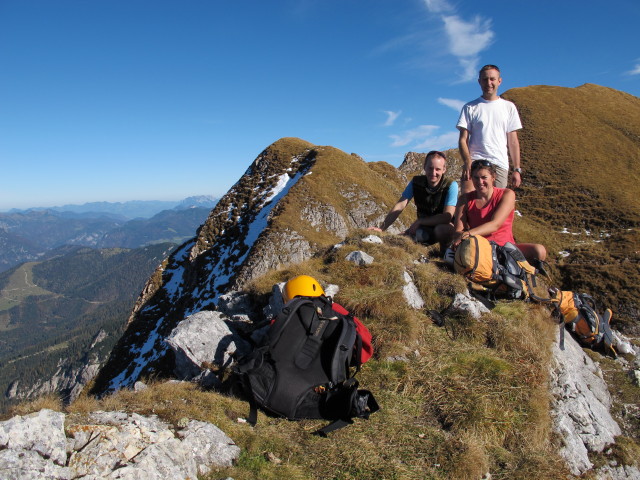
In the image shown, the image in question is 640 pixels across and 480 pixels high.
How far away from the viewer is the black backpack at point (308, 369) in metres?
6.18

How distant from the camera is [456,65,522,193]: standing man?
10305 mm

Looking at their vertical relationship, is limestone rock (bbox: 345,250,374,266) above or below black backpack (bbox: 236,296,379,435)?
above

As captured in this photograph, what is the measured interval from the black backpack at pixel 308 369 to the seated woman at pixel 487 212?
496 cm

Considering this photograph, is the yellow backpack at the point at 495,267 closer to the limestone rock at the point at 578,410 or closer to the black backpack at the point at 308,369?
the limestone rock at the point at 578,410

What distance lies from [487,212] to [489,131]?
8.48ft

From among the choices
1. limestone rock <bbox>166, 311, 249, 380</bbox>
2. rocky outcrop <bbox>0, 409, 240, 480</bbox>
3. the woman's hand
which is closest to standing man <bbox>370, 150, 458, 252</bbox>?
the woman's hand

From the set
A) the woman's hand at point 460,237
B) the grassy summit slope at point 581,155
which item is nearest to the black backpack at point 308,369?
the woman's hand at point 460,237

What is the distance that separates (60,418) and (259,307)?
703 cm

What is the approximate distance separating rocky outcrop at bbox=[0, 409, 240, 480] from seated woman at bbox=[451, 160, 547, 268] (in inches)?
312

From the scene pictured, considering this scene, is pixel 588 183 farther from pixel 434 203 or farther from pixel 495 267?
pixel 495 267

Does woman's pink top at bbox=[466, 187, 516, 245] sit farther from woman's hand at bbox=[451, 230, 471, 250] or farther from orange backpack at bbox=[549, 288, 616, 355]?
orange backpack at bbox=[549, 288, 616, 355]

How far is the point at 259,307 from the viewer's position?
11.3 metres

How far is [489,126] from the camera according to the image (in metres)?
10.3

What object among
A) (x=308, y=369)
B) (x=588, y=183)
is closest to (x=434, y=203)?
(x=308, y=369)
